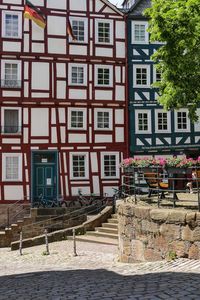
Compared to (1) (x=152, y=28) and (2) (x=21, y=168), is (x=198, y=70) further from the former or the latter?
(2) (x=21, y=168)

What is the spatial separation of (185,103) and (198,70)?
1178mm

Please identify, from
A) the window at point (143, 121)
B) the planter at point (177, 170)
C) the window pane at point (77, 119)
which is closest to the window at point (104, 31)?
the window pane at point (77, 119)

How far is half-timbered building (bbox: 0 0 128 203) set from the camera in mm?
26328

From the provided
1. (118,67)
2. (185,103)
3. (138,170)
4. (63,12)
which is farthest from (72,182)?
(138,170)

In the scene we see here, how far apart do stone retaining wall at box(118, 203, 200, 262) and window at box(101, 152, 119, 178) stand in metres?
15.0

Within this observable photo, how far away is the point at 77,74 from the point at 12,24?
15.2 feet

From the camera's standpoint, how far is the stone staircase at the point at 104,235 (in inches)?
670

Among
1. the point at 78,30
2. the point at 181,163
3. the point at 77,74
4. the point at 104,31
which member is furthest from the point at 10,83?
the point at 181,163

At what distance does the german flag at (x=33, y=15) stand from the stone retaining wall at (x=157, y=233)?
16.6m

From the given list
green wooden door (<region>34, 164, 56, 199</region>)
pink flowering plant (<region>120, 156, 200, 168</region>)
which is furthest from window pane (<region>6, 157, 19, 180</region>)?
pink flowering plant (<region>120, 156, 200, 168</region>)

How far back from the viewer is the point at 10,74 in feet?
87.2

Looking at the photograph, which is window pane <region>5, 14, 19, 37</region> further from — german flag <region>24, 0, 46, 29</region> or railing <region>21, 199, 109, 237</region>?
railing <region>21, 199, 109, 237</region>

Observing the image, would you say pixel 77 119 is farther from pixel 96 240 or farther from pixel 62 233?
pixel 96 240

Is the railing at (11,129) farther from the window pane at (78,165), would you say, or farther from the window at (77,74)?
the window at (77,74)
